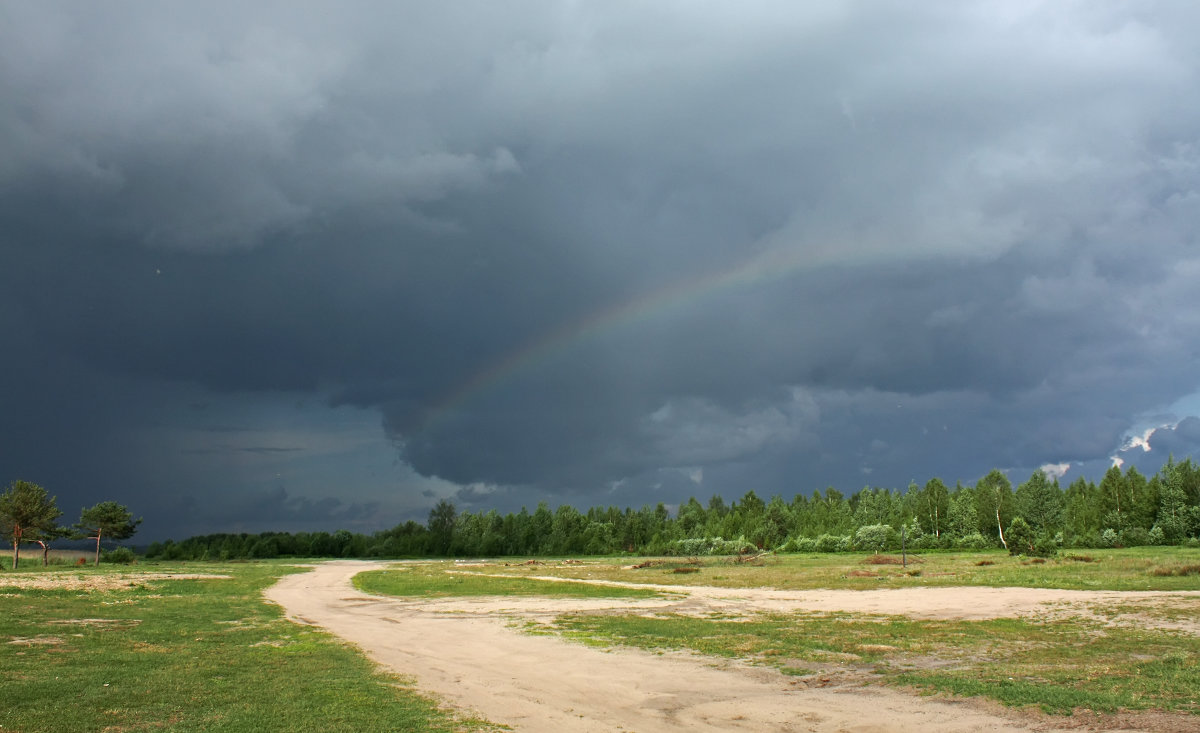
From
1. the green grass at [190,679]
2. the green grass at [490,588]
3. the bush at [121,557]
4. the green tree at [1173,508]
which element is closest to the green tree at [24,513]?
the bush at [121,557]

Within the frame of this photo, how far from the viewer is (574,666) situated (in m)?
21.4

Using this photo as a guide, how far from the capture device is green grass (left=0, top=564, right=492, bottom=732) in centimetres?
1442

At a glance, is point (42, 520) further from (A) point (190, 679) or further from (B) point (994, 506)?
(B) point (994, 506)

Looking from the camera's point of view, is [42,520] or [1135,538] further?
[1135,538]

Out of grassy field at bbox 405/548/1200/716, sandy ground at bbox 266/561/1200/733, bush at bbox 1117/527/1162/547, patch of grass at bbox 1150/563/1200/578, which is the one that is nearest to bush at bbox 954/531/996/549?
bush at bbox 1117/527/1162/547

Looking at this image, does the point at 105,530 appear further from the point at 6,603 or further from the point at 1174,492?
the point at 1174,492

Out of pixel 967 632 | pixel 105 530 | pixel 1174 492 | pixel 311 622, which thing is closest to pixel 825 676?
pixel 967 632

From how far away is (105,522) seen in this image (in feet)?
328

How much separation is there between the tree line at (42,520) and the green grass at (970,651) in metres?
85.2

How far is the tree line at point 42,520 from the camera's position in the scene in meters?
85.3

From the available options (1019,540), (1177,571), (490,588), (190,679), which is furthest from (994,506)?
(190,679)

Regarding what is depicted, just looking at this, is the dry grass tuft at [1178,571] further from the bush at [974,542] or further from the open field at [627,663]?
the bush at [974,542]

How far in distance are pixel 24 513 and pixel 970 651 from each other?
103388mm

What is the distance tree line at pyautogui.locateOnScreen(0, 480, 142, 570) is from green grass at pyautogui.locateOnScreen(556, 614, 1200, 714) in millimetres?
85246
